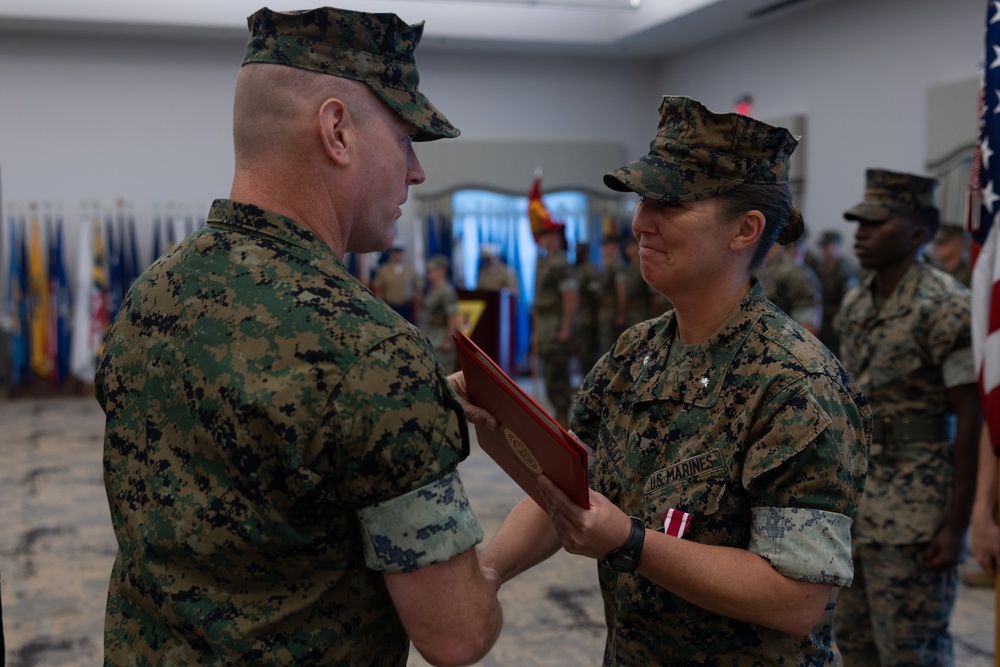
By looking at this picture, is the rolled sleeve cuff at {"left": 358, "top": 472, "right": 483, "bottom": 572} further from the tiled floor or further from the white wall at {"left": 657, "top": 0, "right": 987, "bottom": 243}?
the white wall at {"left": 657, "top": 0, "right": 987, "bottom": 243}

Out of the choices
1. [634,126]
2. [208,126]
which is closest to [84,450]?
[208,126]

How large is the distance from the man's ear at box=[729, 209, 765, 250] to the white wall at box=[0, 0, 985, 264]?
7079 millimetres

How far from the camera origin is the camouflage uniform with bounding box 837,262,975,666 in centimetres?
287

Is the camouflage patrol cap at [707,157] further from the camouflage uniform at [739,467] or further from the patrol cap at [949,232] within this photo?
the patrol cap at [949,232]

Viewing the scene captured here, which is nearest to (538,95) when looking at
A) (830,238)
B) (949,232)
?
(830,238)

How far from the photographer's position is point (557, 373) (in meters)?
9.06

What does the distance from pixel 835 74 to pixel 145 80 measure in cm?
787

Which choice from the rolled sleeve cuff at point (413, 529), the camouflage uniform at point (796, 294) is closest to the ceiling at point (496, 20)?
the camouflage uniform at point (796, 294)

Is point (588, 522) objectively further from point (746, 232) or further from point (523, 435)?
point (746, 232)

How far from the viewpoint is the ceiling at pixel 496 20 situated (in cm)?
1029

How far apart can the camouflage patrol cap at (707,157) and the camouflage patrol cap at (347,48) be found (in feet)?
1.49

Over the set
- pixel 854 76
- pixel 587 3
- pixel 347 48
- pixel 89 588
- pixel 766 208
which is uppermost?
pixel 587 3

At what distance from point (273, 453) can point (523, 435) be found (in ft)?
1.25

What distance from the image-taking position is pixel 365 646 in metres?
1.25
